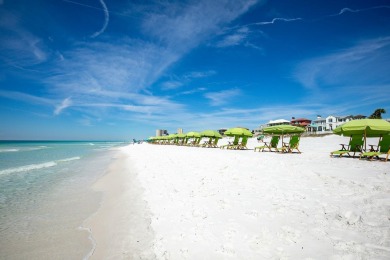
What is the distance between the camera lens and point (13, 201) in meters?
5.98

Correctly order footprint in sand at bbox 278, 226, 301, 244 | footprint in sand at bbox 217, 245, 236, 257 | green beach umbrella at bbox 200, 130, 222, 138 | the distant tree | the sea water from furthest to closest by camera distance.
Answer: the distant tree → green beach umbrella at bbox 200, 130, 222, 138 → the sea water → footprint in sand at bbox 278, 226, 301, 244 → footprint in sand at bbox 217, 245, 236, 257

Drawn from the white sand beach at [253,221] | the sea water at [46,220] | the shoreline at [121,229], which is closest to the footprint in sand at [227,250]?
the white sand beach at [253,221]

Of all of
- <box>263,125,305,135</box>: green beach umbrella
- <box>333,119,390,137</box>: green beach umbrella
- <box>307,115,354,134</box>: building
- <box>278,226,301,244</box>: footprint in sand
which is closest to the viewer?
<box>278,226,301,244</box>: footprint in sand

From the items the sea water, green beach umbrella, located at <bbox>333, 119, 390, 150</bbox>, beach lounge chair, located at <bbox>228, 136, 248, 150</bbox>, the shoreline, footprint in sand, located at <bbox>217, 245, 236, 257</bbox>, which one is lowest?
the sea water

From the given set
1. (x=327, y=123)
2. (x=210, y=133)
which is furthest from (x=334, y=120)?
(x=210, y=133)

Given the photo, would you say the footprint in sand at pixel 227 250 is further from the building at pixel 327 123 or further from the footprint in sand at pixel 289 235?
the building at pixel 327 123

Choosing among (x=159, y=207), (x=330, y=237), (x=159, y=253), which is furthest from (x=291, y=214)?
(x=159, y=207)

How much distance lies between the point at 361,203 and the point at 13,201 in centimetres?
827

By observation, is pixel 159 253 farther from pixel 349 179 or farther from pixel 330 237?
pixel 349 179

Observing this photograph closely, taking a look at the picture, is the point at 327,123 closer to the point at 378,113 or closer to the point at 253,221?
the point at 378,113

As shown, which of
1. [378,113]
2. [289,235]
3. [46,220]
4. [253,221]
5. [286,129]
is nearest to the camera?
[289,235]

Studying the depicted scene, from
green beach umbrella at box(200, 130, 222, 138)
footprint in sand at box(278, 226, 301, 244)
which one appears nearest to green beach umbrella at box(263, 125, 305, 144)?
green beach umbrella at box(200, 130, 222, 138)

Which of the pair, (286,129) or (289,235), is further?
(286,129)

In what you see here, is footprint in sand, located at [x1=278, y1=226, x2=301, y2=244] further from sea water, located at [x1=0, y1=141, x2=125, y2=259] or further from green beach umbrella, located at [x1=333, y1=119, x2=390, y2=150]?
green beach umbrella, located at [x1=333, y1=119, x2=390, y2=150]
